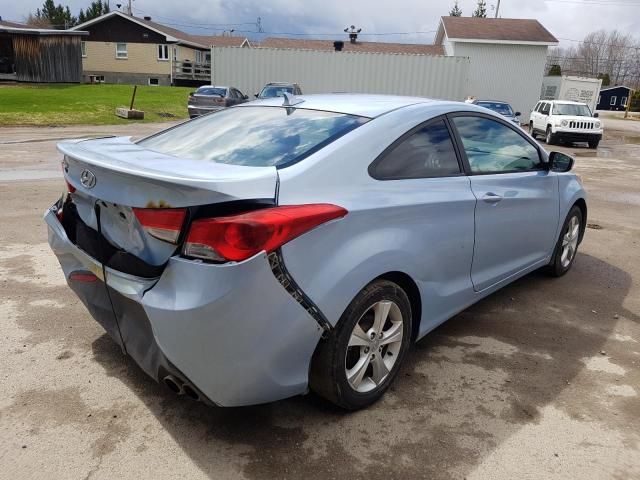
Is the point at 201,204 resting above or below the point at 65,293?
above

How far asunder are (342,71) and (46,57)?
55.9ft

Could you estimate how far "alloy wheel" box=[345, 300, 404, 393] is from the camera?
2795 millimetres

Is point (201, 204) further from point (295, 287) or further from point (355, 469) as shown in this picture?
point (355, 469)

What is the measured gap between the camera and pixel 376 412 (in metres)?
2.93

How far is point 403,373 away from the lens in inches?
132

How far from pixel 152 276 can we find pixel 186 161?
0.61 meters

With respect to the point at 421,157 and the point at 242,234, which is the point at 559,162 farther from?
the point at 242,234

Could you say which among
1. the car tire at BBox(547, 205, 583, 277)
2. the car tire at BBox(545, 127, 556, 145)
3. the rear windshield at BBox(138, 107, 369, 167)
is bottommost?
the car tire at BBox(545, 127, 556, 145)

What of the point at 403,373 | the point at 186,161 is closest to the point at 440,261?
the point at 403,373

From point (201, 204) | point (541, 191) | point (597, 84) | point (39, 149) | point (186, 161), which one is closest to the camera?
point (201, 204)

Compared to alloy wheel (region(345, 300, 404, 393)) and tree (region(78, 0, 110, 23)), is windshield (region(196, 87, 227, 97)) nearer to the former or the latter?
alloy wheel (region(345, 300, 404, 393))

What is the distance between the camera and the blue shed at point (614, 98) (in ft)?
253

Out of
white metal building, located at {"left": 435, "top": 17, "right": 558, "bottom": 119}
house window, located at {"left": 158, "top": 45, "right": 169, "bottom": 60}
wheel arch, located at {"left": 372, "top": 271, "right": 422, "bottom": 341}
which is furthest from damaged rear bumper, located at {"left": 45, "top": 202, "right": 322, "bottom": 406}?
house window, located at {"left": 158, "top": 45, "right": 169, "bottom": 60}

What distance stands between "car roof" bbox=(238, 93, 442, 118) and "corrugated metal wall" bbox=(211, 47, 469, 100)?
2663 cm
